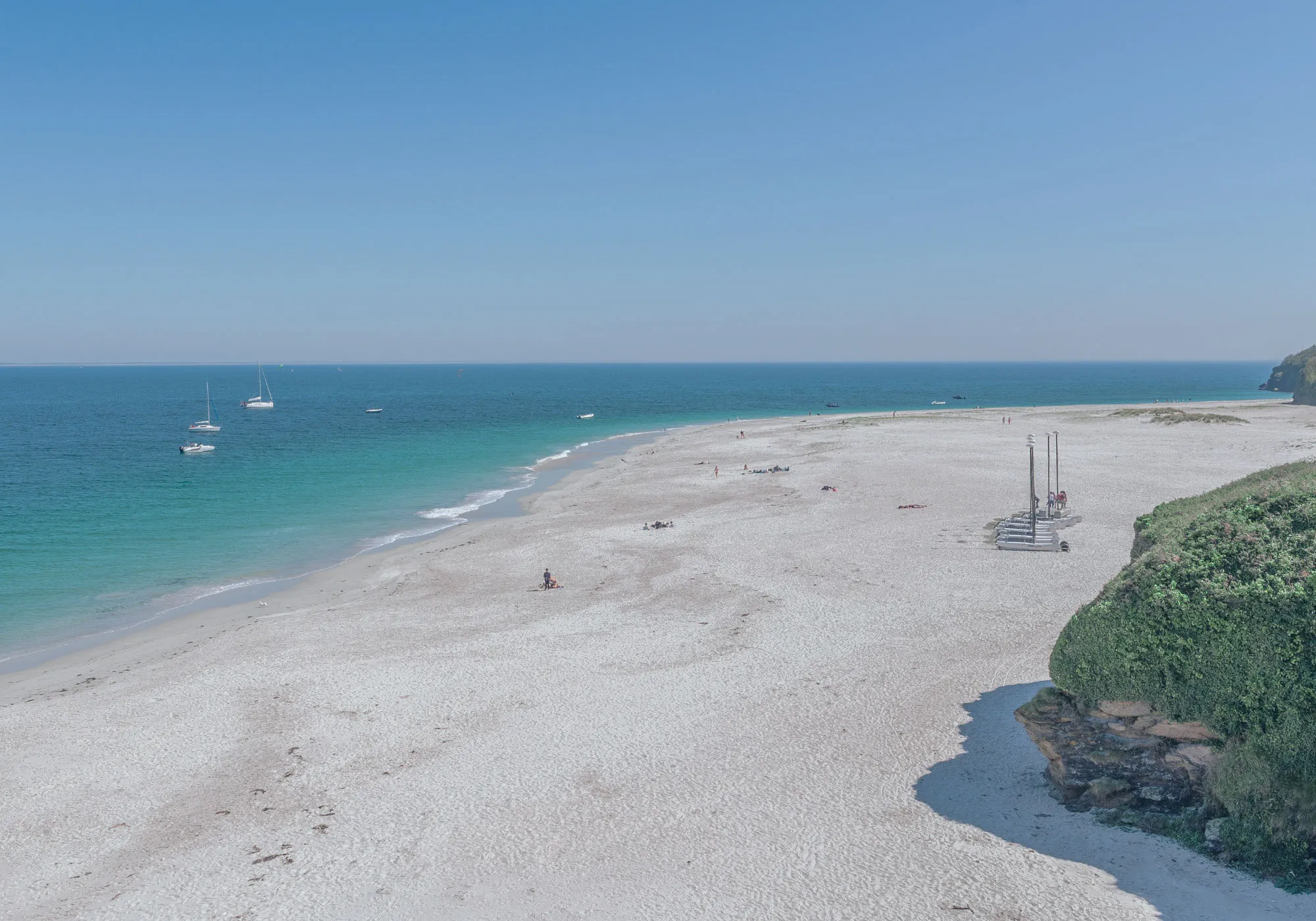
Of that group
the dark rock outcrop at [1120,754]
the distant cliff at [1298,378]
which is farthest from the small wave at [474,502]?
the distant cliff at [1298,378]

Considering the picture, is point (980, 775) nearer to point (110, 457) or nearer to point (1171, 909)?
point (1171, 909)

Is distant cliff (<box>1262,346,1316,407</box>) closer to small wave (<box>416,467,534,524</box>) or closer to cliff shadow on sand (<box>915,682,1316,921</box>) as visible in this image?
small wave (<box>416,467,534,524</box>)

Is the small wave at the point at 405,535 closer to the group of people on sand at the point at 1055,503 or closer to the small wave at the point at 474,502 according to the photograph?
the small wave at the point at 474,502

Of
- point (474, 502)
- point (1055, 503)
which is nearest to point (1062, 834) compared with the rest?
point (1055, 503)

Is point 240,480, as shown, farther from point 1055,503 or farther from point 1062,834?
point 1062,834

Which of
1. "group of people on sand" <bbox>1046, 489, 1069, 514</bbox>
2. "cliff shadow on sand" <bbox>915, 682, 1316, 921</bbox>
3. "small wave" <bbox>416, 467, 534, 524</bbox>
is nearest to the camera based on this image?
"cliff shadow on sand" <bbox>915, 682, 1316, 921</bbox>

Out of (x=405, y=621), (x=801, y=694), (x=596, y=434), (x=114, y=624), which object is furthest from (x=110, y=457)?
(x=801, y=694)

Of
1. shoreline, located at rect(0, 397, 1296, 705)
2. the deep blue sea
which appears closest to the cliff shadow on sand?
shoreline, located at rect(0, 397, 1296, 705)

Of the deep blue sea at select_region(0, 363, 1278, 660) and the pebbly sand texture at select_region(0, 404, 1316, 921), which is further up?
the deep blue sea at select_region(0, 363, 1278, 660)

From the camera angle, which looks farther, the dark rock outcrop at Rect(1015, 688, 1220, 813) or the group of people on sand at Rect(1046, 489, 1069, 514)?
the group of people on sand at Rect(1046, 489, 1069, 514)
